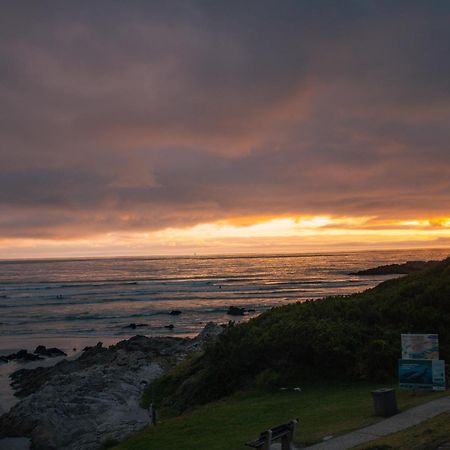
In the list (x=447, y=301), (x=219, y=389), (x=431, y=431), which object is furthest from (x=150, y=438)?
(x=447, y=301)

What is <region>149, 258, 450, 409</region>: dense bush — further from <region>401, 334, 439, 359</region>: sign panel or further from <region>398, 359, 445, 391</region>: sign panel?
<region>398, 359, 445, 391</region>: sign panel

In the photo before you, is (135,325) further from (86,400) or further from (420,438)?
(420,438)

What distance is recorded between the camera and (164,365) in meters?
29.6

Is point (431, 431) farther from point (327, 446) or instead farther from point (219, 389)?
point (219, 389)

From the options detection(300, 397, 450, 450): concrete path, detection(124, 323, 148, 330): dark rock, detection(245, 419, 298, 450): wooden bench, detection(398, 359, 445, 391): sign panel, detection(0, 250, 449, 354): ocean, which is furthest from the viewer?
detection(124, 323, 148, 330): dark rock

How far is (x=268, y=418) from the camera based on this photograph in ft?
47.3

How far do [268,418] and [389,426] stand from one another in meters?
3.87

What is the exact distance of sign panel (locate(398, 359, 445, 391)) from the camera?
14109 mm

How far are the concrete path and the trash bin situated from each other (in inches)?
7.0

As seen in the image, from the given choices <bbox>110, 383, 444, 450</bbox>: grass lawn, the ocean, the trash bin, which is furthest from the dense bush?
the ocean

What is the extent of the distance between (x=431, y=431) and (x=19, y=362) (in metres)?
32.3

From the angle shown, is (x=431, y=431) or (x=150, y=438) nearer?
(x=431, y=431)

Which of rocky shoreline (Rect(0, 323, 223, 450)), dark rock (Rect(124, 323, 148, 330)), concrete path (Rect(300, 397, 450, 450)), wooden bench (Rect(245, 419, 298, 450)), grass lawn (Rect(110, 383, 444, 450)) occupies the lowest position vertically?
dark rock (Rect(124, 323, 148, 330))

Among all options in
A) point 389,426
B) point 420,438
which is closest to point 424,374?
point 389,426
